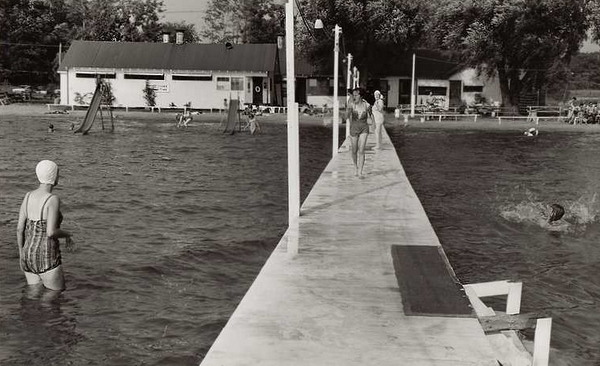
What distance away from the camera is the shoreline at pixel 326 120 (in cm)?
4597

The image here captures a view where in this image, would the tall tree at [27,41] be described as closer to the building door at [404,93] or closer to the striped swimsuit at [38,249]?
the building door at [404,93]

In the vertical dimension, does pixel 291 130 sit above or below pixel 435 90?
below

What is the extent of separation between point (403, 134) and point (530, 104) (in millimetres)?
24641

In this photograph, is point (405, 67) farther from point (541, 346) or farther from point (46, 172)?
point (541, 346)

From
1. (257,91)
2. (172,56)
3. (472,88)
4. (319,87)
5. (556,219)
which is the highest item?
(172,56)

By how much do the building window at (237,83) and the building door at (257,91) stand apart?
1.11m

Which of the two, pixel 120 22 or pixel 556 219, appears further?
pixel 120 22

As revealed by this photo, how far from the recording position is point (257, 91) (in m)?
58.4

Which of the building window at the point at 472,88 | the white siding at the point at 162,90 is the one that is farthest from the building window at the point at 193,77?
the building window at the point at 472,88

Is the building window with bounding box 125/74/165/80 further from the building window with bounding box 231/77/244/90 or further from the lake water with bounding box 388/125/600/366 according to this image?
the lake water with bounding box 388/125/600/366

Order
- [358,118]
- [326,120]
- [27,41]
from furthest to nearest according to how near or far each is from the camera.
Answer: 1. [27,41]
2. [326,120]
3. [358,118]

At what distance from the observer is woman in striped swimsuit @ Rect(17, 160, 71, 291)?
760cm

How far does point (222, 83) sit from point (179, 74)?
12.0 ft

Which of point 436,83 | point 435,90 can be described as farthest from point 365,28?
point 435,90
